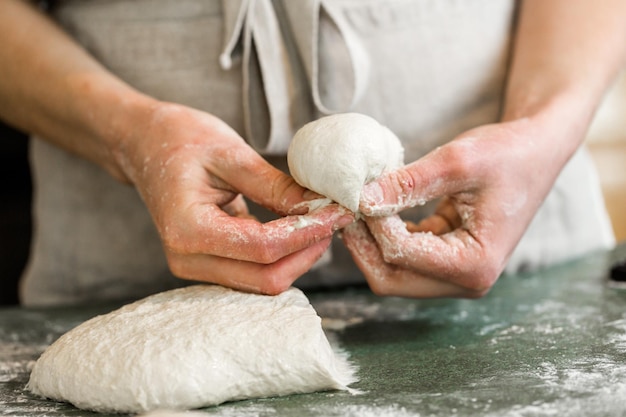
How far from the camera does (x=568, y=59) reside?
50.6 inches

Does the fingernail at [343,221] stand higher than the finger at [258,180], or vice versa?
the finger at [258,180]

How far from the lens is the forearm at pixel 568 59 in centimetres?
123

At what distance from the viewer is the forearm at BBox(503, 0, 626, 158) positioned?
1.23m

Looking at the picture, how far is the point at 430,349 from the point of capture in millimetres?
1019

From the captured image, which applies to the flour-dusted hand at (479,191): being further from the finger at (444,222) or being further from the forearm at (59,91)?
the forearm at (59,91)

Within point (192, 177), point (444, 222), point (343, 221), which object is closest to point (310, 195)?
point (343, 221)

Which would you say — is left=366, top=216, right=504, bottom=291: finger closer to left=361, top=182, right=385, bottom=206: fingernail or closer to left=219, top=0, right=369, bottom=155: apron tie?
left=361, top=182, right=385, bottom=206: fingernail

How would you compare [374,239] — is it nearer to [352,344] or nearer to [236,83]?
[352,344]

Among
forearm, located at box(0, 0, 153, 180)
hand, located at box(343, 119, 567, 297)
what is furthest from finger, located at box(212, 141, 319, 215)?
forearm, located at box(0, 0, 153, 180)

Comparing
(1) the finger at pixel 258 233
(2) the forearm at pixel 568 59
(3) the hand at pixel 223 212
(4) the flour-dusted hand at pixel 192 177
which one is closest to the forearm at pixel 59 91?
(4) the flour-dusted hand at pixel 192 177

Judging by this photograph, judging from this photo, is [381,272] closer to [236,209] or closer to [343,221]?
[343,221]

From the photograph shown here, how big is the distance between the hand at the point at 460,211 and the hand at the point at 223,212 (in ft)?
0.22

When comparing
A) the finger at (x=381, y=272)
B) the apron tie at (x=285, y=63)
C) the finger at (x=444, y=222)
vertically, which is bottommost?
the finger at (x=381, y=272)

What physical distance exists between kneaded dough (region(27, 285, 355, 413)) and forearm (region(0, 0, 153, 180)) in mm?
387
